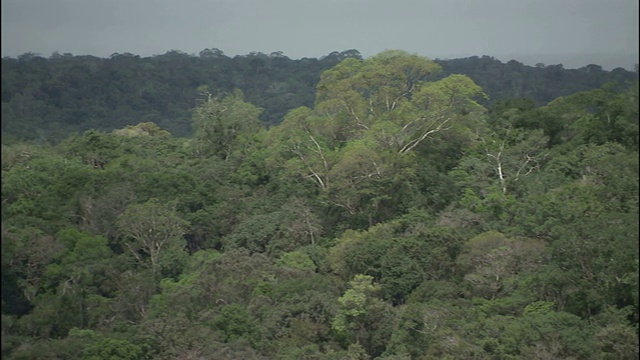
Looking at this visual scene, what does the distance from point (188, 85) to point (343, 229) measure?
30657 millimetres

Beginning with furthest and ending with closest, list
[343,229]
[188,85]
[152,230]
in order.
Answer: [188,85] → [343,229] → [152,230]

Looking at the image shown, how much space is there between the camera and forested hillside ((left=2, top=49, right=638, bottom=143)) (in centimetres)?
3425

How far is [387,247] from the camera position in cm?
1625

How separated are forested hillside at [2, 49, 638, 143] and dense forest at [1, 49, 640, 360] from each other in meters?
3.31

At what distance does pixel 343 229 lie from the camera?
19.0m

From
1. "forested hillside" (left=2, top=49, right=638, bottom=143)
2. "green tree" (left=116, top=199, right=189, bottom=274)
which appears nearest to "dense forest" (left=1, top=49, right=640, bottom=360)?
"green tree" (left=116, top=199, right=189, bottom=274)

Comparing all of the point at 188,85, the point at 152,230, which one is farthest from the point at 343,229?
the point at 188,85

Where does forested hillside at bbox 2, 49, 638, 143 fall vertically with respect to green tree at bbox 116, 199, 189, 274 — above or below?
above

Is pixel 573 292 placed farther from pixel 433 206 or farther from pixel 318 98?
pixel 318 98

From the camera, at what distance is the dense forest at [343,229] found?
13.0 meters

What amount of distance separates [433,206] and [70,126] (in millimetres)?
18106

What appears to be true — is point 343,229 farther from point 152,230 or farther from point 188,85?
point 188,85

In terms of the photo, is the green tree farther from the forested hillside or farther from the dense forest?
the forested hillside

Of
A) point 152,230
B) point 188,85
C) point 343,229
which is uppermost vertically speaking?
point 188,85
